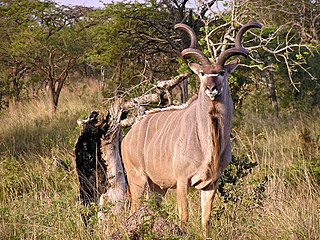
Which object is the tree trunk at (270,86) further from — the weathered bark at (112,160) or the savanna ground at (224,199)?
the weathered bark at (112,160)

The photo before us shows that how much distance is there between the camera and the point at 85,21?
11.8m

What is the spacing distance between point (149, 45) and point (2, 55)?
3705 millimetres

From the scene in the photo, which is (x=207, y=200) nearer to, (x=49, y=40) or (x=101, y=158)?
(x=101, y=158)

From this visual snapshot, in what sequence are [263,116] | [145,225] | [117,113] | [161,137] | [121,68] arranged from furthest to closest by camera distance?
[263,116]
[121,68]
[161,137]
[117,113]
[145,225]

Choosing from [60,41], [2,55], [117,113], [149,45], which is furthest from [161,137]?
[2,55]

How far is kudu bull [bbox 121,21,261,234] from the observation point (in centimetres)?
390

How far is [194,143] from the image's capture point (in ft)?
13.5

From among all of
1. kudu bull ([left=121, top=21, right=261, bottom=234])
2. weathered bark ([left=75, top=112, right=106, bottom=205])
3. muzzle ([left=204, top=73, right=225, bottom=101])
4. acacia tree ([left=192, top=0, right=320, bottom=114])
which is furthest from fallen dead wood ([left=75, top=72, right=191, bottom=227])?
acacia tree ([left=192, top=0, right=320, bottom=114])

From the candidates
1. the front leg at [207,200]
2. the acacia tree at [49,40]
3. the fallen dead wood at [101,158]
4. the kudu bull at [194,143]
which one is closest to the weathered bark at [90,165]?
the fallen dead wood at [101,158]

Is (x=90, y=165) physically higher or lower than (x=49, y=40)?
lower

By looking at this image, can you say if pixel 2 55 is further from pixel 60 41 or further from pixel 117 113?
pixel 117 113

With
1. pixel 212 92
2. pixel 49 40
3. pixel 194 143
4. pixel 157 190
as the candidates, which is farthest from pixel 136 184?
pixel 49 40

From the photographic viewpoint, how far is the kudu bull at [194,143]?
3.90 meters

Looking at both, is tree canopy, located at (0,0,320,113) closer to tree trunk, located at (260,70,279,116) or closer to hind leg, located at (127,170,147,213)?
tree trunk, located at (260,70,279,116)
